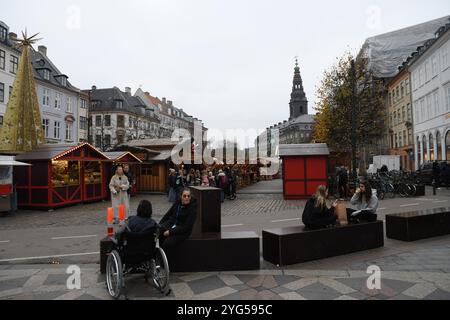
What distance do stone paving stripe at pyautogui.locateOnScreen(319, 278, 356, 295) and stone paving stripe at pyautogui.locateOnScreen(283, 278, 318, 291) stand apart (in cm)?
14

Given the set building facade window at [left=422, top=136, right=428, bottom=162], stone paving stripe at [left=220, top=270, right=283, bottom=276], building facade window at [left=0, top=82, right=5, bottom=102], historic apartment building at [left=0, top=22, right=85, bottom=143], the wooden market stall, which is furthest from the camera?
historic apartment building at [left=0, top=22, right=85, bottom=143]

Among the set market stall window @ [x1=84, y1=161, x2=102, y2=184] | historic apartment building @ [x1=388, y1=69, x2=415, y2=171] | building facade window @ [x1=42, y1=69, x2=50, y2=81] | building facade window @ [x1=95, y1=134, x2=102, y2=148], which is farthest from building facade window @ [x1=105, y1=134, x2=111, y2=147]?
historic apartment building @ [x1=388, y1=69, x2=415, y2=171]

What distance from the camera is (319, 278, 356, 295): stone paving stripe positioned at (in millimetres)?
4826

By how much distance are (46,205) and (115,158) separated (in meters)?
5.85

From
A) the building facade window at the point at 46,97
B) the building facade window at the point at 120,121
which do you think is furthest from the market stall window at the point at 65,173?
the building facade window at the point at 120,121

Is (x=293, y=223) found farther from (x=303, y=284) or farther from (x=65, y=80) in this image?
(x=65, y=80)

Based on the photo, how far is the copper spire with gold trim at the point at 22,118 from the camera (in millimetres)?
16797

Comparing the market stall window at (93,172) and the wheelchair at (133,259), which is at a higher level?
the market stall window at (93,172)

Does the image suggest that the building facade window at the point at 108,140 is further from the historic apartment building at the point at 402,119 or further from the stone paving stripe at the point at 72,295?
the stone paving stripe at the point at 72,295

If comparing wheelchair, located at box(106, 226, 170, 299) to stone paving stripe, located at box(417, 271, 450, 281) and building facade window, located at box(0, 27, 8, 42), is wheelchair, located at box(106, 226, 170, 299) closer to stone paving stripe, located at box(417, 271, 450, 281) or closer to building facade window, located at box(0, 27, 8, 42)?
stone paving stripe, located at box(417, 271, 450, 281)

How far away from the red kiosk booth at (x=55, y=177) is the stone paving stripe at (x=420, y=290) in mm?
15205

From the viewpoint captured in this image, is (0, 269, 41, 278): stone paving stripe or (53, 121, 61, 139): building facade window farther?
(53, 121, 61, 139): building facade window

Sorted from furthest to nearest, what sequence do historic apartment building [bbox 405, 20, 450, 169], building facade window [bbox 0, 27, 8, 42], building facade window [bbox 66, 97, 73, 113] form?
building facade window [bbox 66, 97, 73, 113], building facade window [bbox 0, 27, 8, 42], historic apartment building [bbox 405, 20, 450, 169]

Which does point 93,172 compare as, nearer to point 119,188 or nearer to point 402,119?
point 119,188
